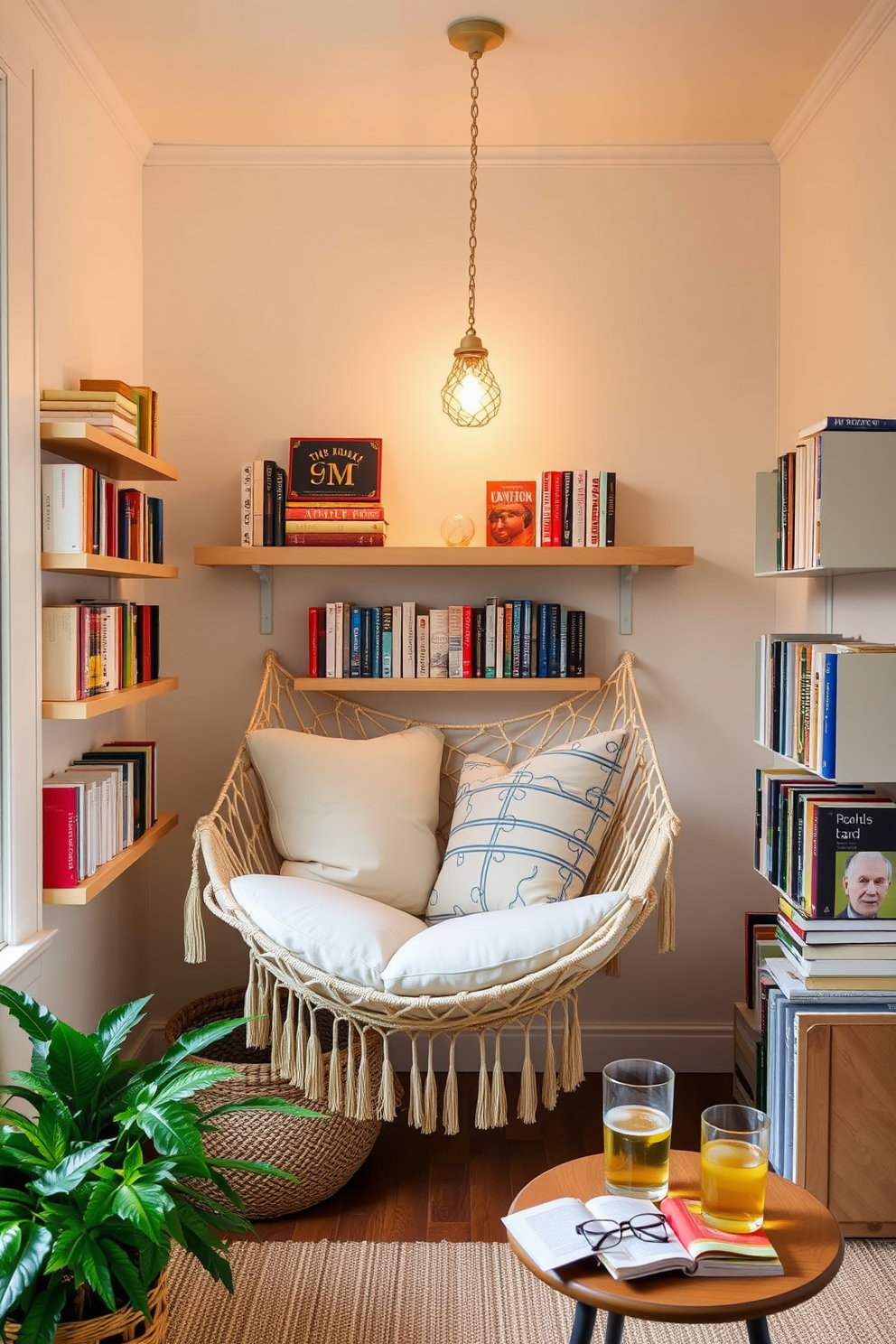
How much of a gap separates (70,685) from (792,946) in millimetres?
1469

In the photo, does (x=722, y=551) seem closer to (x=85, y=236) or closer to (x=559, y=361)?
(x=559, y=361)

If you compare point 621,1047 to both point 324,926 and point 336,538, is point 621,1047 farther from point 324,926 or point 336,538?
point 336,538

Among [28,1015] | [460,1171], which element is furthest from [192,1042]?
[460,1171]

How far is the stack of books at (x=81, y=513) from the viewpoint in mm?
2088

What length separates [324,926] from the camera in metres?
2.09

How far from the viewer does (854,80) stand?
2.43m

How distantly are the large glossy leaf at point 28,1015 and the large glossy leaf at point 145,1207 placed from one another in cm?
29

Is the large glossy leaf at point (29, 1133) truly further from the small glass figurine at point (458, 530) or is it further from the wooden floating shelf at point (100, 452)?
the small glass figurine at point (458, 530)

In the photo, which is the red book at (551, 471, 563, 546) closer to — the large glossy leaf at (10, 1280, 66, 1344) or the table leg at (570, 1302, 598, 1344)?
the table leg at (570, 1302, 598, 1344)

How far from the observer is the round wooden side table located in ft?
4.03

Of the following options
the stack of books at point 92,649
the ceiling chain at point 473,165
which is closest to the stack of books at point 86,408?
the stack of books at point 92,649

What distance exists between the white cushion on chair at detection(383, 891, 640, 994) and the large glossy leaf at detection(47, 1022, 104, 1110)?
552mm

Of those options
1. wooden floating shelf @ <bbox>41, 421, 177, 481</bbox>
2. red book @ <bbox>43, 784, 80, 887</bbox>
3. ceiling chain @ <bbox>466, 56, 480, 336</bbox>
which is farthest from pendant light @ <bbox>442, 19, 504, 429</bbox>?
red book @ <bbox>43, 784, 80, 887</bbox>

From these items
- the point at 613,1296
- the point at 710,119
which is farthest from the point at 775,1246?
the point at 710,119
